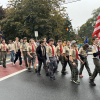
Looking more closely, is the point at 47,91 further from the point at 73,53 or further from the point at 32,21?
the point at 32,21

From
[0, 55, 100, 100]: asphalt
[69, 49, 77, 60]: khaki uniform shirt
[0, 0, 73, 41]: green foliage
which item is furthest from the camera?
[0, 0, 73, 41]: green foliage

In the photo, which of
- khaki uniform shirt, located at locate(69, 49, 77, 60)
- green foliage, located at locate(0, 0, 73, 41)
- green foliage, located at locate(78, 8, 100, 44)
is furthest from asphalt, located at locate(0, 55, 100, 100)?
green foliage, located at locate(78, 8, 100, 44)

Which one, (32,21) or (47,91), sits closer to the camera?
(47,91)

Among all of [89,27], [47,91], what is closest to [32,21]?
[47,91]

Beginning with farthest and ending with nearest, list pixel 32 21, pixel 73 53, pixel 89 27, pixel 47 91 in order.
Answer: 1. pixel 89 27
2. pixel 32 21
3. pixel 73 53
4. pixel 47 91

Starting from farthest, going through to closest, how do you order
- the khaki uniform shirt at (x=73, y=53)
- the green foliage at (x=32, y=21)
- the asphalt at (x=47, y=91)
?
1. the green foliage at (x=32, y=21)
2. the khaki uniform shirt at (x=73, y=53)
3. the asphalt at (x=47, y=91)

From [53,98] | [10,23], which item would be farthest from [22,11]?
[53,98]

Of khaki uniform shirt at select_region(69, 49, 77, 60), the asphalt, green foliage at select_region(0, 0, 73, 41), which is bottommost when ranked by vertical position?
the asphalt

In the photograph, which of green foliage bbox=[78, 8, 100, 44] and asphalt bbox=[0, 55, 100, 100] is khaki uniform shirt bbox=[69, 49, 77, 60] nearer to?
asphalt bbox=[0, 55, 100, 100]

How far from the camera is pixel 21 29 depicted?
27516 millimetres

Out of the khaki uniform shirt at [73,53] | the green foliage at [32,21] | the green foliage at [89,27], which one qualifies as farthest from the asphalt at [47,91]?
the green foliage at [89,27]

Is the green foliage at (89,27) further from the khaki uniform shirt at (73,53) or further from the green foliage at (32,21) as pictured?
the khaki uniform shirt at (73,53)

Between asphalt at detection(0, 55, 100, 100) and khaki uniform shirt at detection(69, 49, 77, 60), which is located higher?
khaki uniform shirt at detection(69, 49, 77, 60)

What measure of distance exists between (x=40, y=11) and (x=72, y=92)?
24.6m
